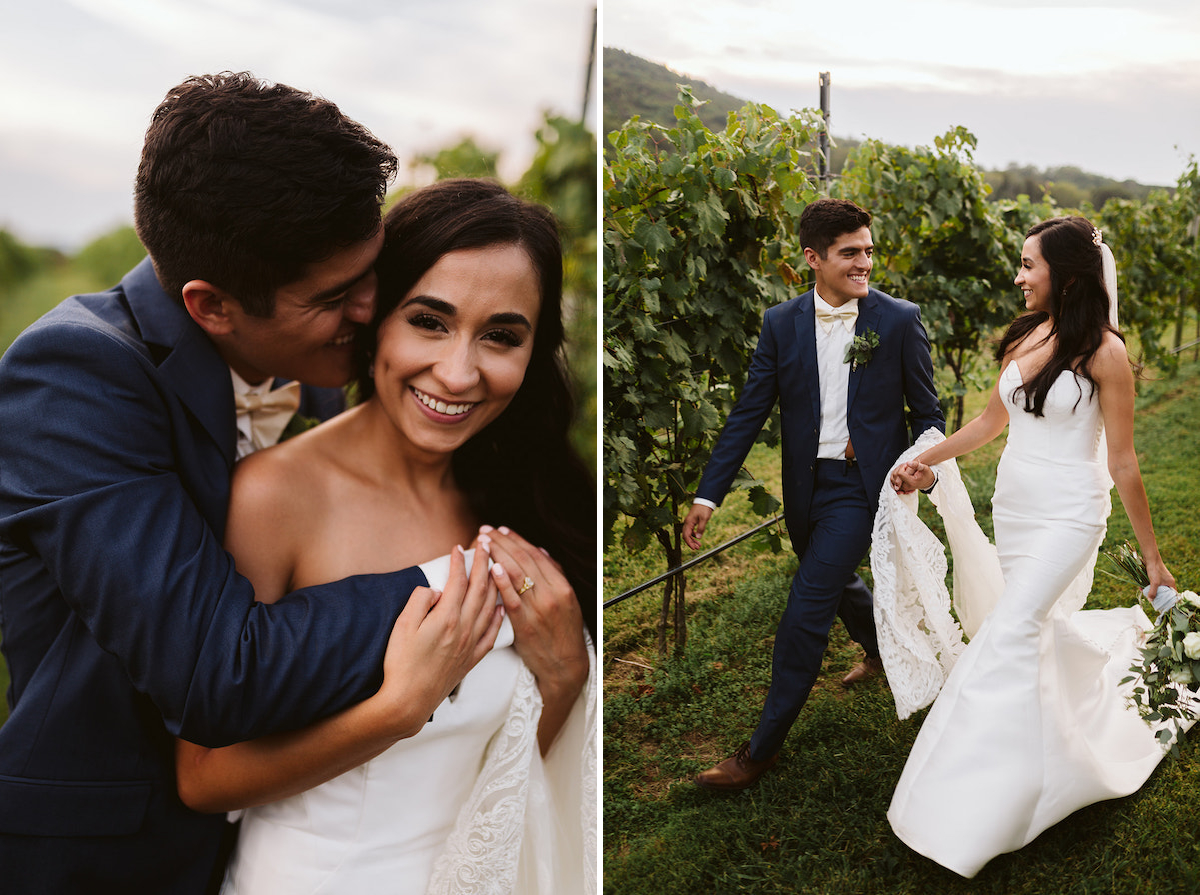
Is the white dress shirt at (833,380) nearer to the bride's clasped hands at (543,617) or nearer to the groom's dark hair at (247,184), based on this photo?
the bride's clasped hands at (543,617)

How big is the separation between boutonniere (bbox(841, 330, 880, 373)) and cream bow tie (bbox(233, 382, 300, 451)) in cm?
160

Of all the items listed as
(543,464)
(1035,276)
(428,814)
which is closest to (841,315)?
(1035,276)

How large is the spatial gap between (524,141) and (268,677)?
1.13 metres

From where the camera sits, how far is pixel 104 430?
115 centimetres

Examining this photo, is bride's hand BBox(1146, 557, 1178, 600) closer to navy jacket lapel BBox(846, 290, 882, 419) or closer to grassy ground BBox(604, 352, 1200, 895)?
grassy ground BBox(604, 352, 1200, 895)

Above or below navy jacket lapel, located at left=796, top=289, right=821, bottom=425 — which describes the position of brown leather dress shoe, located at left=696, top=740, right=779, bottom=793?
below

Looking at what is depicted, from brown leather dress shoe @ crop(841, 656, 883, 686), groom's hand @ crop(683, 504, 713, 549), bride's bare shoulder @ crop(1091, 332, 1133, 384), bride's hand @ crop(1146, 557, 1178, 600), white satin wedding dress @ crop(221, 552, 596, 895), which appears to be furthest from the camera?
brown leather dress shoe @ crop(841, 656, 883, 686)

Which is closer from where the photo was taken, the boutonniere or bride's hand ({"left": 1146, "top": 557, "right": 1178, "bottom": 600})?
bride's hand ({"left": 1146, "top": 557, "right": 1178, "bottom": 600})

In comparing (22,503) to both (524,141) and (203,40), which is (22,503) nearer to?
(203,40)

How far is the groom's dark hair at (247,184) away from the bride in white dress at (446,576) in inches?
6.6

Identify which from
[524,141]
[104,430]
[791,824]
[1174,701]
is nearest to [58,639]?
[104,430]

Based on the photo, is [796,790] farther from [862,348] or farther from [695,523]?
[862,348]

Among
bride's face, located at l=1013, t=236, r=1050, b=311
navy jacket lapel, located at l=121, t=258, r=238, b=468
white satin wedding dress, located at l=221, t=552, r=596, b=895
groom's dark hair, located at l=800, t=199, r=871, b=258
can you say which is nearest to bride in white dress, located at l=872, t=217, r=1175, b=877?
bride's face, located at l=1013, t=236, r=1050, b=311

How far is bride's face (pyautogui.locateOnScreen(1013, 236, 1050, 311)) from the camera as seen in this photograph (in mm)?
2211
